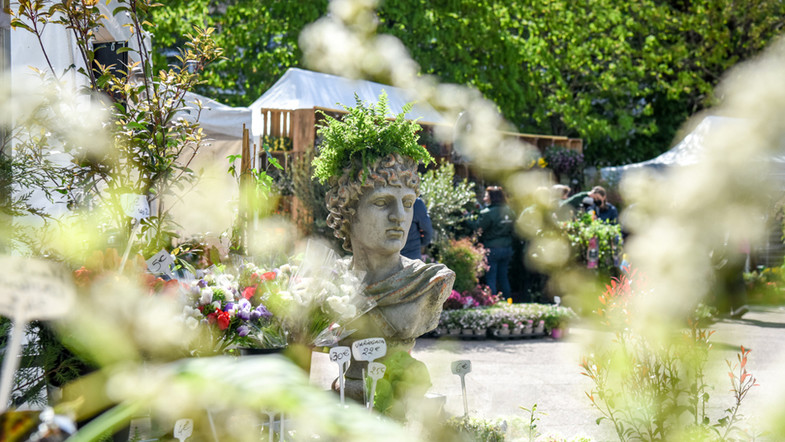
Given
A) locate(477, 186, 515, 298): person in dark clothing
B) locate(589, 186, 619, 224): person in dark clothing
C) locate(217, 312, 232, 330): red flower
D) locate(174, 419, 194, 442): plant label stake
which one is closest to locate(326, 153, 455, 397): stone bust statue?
locate(217, 312, 232, 330): red flower

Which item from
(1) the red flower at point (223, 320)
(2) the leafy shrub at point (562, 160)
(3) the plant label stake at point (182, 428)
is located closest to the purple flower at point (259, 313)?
(1) the red flower at point (223, 320)

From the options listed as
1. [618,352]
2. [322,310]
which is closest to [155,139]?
[322,310]

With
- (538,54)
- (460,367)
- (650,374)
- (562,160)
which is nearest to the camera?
(650,374)

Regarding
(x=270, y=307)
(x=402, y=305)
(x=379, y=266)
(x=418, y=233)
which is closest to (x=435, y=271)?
(x=402, y=305)

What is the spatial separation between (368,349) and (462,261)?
6.50 m

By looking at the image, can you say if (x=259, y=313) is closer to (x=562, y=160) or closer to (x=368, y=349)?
(x=368, y=349)

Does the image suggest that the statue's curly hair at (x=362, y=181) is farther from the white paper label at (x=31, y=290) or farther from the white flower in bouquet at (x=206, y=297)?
the white paper label at (x=31, y=290)

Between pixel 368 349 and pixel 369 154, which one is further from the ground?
pixel 369 154

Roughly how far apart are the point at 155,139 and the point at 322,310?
47.1 inches

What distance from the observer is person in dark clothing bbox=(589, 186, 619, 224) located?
34.1 feet

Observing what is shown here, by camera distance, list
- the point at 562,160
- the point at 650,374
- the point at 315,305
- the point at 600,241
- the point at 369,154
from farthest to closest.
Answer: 1. the point at 562,160
2. the point at 600,241
3. the point at 369,154
4. the point at 315,305
5. the point at 650,374

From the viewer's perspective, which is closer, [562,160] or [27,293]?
[27,293]

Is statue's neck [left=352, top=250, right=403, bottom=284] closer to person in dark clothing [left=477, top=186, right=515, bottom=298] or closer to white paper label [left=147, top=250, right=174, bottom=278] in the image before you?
white paper label [left=147, top=250, right=174, bottom=278]

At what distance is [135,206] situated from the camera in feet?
10.5
